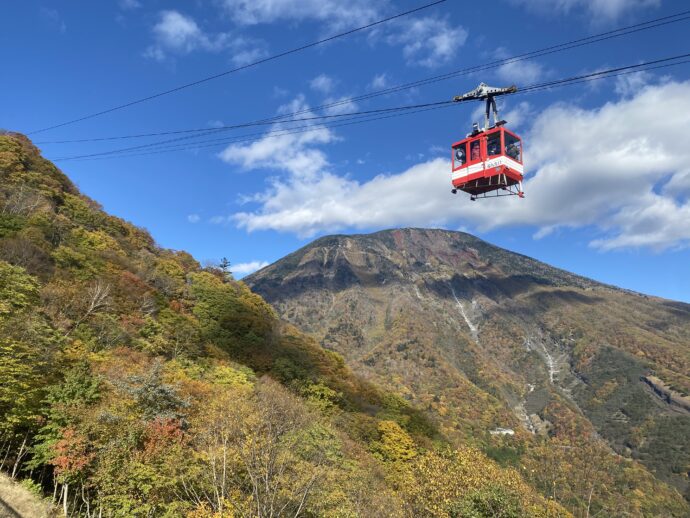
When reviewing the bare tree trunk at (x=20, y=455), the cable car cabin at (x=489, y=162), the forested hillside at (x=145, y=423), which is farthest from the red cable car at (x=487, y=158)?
the bare tree trunk at (x=20, y=455)

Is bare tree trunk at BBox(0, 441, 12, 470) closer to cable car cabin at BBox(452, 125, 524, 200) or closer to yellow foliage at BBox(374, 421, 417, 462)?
cable car cabin at BBox(452, 125, 524, 200)

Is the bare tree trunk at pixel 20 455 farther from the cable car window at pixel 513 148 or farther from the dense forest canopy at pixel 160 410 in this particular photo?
the cable car window at pixel 513 148

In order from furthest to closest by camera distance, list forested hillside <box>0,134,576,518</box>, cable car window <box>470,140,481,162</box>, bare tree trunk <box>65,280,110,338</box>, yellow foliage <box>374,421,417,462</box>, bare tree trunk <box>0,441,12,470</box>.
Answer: yellow foliage <box>374,421,417,462</box> → bare tree trunk <box>65,280,110,338</box> → cable car window <box>470,140,481,162</box> → bare tree trunk <box>0,441,12,470</box> → forested hillside <box>0,134,576,518</box>

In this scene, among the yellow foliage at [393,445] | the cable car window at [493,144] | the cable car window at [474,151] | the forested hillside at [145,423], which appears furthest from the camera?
the yellow foliage at [393,445]

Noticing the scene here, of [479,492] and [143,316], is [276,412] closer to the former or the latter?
[479,492]

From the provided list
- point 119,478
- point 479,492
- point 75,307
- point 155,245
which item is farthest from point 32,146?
point 479,492

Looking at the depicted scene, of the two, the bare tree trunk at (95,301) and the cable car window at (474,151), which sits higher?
the cable car window at (474,151)

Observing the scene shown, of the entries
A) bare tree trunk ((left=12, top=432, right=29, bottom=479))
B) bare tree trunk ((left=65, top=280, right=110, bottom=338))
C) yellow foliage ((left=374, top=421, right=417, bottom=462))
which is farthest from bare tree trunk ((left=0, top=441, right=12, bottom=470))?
yellow foliage ((left=374, top=421, right=417, bottom=462))

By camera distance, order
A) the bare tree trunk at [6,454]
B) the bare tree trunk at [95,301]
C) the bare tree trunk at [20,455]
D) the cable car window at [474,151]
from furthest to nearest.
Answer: the bare tree trunk at [95,301]
the cable car window at [474,151]
the bare tree trunk at [6,454]
the bare tree trunk at [20,455]
